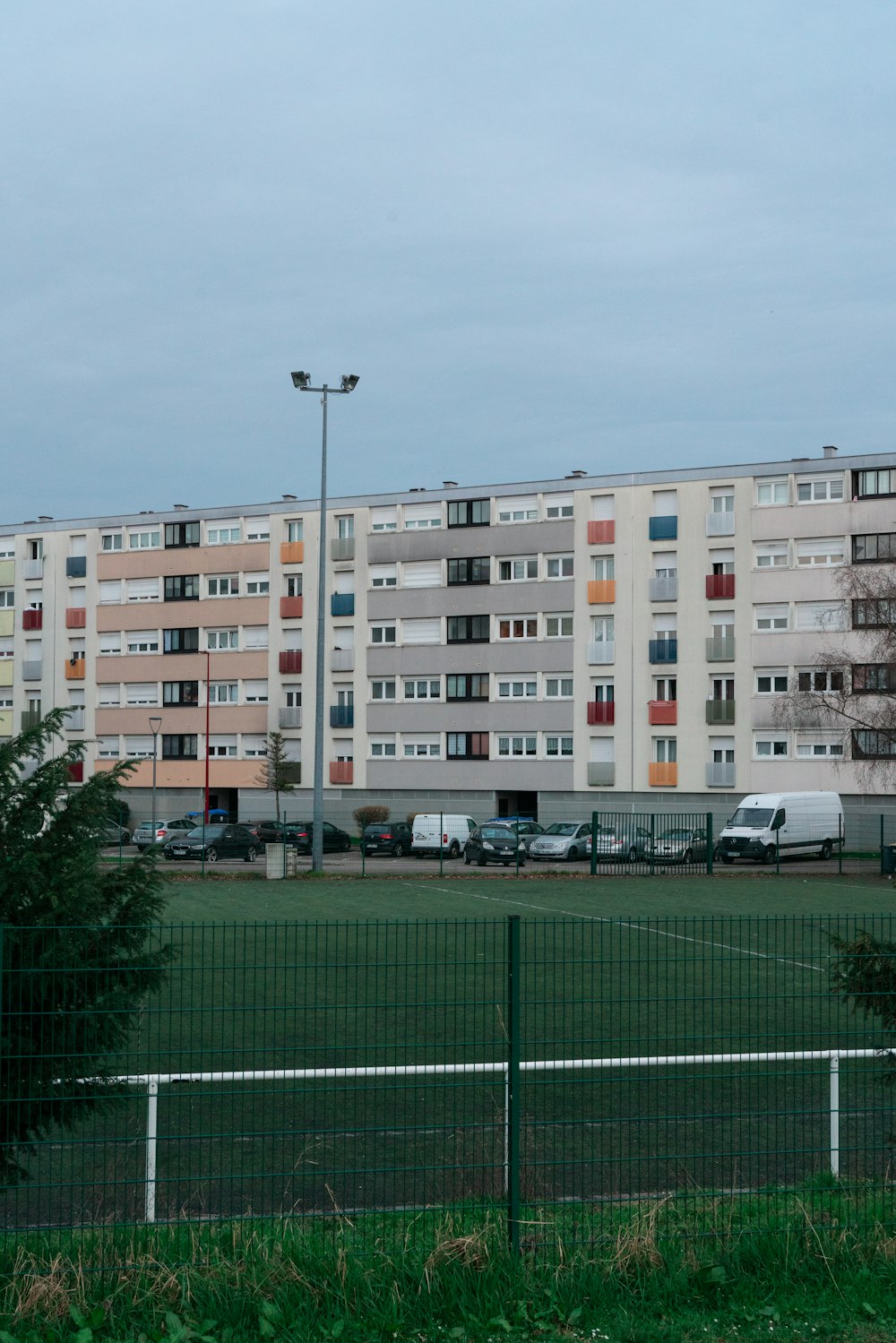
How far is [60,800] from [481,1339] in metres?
3.66

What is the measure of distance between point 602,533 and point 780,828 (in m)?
23.3

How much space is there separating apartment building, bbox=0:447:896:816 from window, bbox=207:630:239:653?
0.12 meters

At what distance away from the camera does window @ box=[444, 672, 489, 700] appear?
7750 cm

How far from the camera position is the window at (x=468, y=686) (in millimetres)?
77500

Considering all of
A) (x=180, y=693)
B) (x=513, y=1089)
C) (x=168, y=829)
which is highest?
(x=180, y=693)

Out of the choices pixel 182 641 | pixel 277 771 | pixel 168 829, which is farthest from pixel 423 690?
pixel 168 829

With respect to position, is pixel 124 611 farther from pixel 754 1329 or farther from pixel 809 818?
pixel 754 1329

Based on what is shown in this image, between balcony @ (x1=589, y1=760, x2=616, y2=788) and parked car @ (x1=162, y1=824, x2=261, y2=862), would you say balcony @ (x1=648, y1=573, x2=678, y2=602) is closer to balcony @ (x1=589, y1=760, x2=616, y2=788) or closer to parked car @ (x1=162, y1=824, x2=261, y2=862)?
balcony @ (x1=589, y1=760, x2=616, y2=788)

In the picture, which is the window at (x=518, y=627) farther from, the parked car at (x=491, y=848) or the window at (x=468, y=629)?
the parked car at (x=491, y=848)

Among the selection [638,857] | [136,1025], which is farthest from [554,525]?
[136,1025]

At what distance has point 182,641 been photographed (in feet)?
278

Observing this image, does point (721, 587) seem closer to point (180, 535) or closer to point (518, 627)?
point (518, 627)

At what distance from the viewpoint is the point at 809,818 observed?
188 feet

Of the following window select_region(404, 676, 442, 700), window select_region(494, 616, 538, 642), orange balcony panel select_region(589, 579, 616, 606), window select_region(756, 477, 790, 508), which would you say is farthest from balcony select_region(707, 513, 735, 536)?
window select_region(404, 676, 442, 700)
